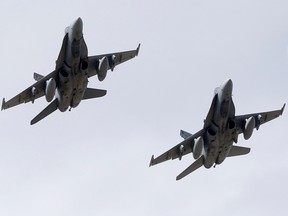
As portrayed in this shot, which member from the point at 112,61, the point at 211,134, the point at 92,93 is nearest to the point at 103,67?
the point at 112,61

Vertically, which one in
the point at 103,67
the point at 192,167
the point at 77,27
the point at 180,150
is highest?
the point at 77,27

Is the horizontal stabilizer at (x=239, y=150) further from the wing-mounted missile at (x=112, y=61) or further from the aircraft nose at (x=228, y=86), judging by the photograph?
the wing-mounted missile at (x=112, y=61)

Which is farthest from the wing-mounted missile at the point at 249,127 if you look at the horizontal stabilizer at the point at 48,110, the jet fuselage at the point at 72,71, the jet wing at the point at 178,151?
the horizontal stabilizer at the point at 48,110

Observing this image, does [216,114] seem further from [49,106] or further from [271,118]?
[49,106]

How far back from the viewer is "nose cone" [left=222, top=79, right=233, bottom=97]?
2916 inches

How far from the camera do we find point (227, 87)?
243ft

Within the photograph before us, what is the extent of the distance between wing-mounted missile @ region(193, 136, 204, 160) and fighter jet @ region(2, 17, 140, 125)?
889 cm

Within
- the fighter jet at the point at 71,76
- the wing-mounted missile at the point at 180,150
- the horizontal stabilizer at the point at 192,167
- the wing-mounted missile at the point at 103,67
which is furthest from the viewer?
the wing-mounted missile at the point at 180,150

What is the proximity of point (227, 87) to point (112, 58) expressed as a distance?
10.5 m

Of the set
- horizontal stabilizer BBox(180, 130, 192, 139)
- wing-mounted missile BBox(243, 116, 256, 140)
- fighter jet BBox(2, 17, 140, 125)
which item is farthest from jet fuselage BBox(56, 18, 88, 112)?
wing-mounted missile BBox(243, 116, 256, 140)

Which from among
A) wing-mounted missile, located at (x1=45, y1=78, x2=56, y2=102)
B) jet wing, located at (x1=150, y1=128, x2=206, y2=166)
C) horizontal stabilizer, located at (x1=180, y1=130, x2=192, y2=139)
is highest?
wing-mounted missile, located at (x1=45, y1=78, x2=56, y2=102)

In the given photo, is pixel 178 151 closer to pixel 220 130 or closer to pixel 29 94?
pixel 220 130

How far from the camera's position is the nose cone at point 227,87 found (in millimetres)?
74062

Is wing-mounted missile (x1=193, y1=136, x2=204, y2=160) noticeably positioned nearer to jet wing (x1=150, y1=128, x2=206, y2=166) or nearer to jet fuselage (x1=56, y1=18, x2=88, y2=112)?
jet wing (x1=150, y1=128, x2=206, y2=166)
